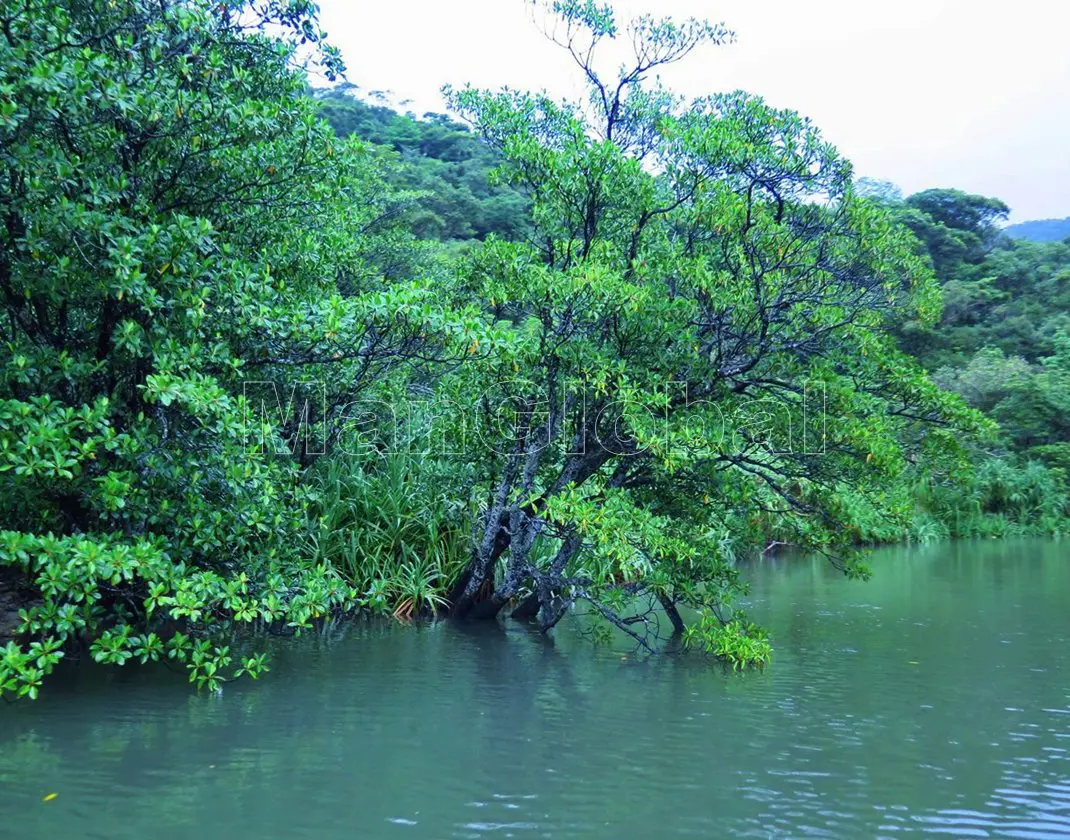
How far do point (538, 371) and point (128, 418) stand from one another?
3.15 m

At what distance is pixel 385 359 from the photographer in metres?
6.52

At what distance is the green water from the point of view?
4.10 metres

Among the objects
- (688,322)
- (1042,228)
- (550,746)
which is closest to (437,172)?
(688,322)

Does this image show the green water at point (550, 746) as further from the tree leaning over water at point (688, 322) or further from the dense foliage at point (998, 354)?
the dense foliage at point (998, 354)

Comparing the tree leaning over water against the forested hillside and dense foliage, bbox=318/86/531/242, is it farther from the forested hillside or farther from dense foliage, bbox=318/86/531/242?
the forested hillside

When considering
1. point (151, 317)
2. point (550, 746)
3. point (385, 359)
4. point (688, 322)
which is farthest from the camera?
point (688, 322)

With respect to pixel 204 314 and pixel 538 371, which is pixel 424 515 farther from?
pixel 204 314

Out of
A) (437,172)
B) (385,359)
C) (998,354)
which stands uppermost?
(437,172)

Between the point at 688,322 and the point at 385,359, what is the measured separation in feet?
7.96

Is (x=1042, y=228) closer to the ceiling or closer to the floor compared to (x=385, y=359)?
closer to the ceiling

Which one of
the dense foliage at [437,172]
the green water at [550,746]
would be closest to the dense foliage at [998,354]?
the green water at [550,746]

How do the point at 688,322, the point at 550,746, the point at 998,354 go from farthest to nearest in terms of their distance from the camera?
the point at 998,354 → the point at 688,322 → the point at 550,746

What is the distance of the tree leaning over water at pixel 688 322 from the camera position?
22.8 ft

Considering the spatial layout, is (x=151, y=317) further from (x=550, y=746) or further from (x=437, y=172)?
(x=437, y=172)
